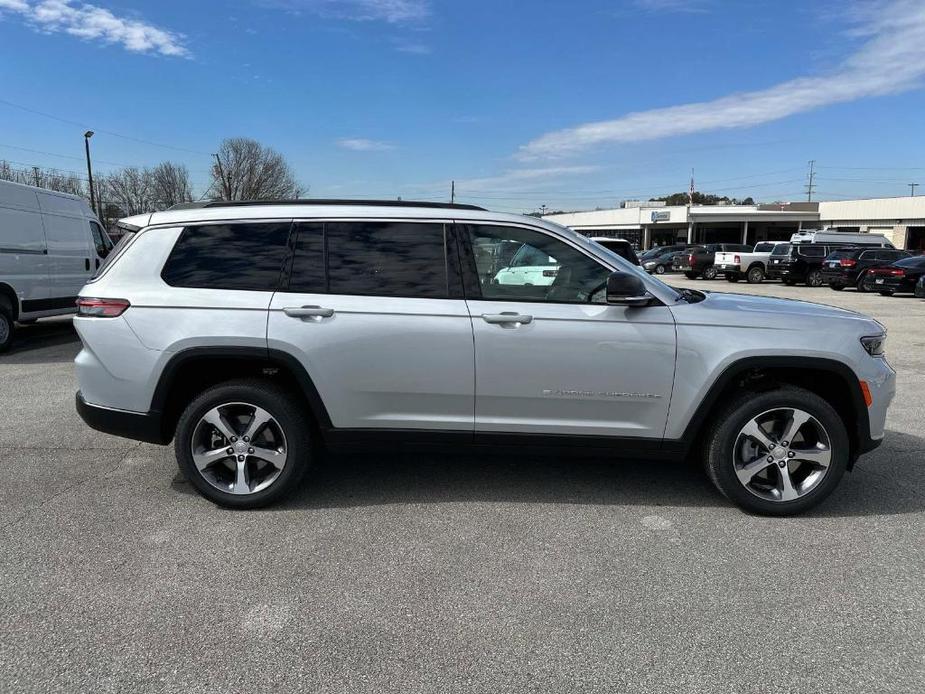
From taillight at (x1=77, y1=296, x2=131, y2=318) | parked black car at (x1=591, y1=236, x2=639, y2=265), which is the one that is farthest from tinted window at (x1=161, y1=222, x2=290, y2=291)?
parked black car at (x1=591, y1=236, x2=639, y2=265)

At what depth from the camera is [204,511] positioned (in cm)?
401

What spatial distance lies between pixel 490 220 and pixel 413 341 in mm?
905

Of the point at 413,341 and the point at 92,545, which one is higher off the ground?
the point at 413,341

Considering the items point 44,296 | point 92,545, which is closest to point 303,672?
point 92,545

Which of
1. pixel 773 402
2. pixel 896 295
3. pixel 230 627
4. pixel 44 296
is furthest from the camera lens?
pixel 896 295

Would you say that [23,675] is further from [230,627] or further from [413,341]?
[413,341]

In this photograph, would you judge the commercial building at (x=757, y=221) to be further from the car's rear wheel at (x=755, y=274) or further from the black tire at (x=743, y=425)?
the black tire at (x=743, y=425)

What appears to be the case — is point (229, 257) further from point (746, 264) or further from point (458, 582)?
point (746, 264)

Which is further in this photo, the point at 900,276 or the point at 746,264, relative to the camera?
the point at 746,264

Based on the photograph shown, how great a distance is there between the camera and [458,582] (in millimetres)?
3195

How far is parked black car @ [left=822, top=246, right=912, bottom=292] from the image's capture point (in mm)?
24578

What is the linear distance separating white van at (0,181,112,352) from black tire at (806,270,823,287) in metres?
26.6

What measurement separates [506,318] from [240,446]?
5.90 feet

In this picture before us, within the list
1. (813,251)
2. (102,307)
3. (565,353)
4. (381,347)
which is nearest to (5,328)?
(102,307)
